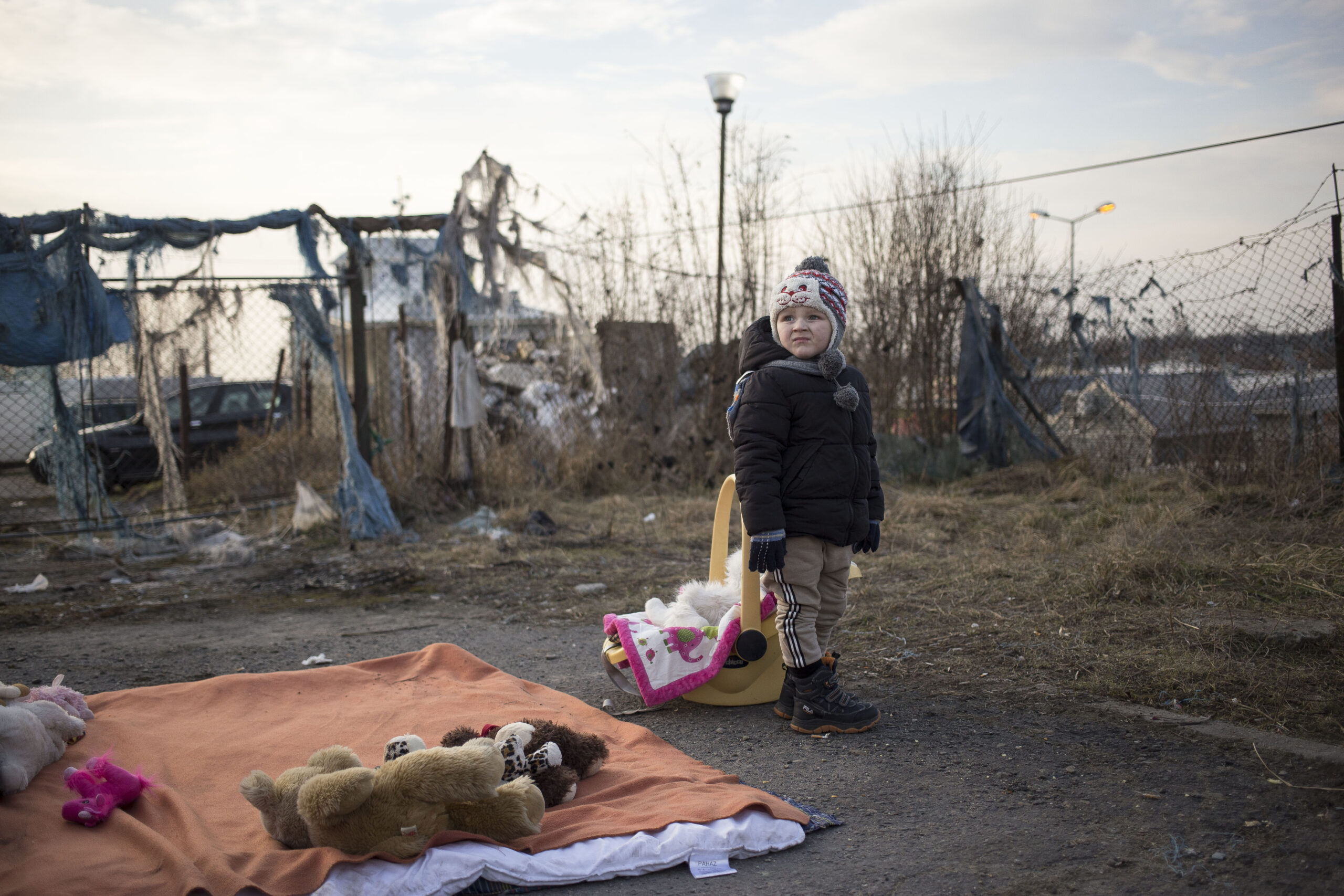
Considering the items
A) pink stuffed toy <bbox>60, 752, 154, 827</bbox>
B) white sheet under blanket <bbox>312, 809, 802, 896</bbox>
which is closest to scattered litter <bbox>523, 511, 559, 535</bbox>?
pink stuffed toy <bbox>60, 752, 154, 827</bbox>

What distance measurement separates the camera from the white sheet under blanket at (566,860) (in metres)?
2.36

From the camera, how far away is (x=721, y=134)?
34.8ft

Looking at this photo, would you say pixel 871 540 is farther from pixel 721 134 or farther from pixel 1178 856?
pixel 721 134

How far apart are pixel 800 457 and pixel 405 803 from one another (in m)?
1.84

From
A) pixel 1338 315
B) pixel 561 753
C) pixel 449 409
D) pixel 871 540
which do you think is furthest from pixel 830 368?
pixel 449 409

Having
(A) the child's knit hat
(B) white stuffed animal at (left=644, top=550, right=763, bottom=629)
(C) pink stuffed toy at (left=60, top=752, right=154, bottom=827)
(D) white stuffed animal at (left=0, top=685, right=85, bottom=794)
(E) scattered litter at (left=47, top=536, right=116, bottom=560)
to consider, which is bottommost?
(E) scattered litter at (left=47, top=536, right=116, bottom=560)

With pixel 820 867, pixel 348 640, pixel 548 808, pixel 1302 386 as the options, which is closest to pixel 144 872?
pixel 548 808

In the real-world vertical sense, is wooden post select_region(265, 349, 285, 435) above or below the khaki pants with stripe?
above

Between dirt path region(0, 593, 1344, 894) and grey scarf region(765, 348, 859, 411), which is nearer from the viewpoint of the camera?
dirt path region(0, 593, 1344, 894)

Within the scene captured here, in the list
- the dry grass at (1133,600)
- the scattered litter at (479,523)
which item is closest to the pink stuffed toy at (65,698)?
the dry grass at (1133,600)

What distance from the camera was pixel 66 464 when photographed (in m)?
7.87

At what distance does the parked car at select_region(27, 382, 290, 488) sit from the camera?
12789 mm

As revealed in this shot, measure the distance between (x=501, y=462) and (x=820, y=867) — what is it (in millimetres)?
8077

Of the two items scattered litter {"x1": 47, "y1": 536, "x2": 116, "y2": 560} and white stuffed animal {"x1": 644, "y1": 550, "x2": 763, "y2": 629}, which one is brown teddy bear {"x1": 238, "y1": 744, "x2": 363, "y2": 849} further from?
scattered litter {"x1": 47, "y1": 536, "x2": 116, "y2": 560}
